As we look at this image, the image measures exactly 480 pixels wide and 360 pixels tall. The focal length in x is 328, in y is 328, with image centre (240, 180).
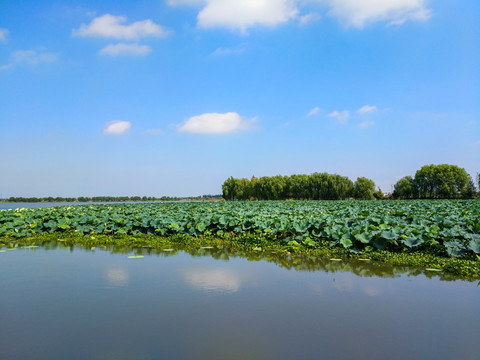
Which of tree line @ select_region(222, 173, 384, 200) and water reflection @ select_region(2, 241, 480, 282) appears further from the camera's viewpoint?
tree line @ select_region(222, 173, 384, 200)

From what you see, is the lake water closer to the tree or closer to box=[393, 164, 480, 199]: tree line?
the tree

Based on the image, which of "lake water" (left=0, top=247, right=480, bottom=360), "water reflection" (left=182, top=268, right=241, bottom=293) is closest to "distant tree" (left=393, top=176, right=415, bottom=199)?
"lake water" (left=0, top=247, right=480, bottom=360)

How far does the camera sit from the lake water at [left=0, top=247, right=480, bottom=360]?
2.81 meters

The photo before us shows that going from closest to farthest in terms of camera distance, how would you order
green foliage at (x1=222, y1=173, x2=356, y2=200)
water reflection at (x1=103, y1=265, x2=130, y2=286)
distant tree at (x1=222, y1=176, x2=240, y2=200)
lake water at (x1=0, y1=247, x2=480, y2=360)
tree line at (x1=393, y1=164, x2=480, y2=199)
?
lake water at (x1=0, y1=247, x2=480, y2=360) < water reflection at (x1=103, y1=265, x2=130, y2=286) < tree line at (x1=393, y1=164, x2=480, y2=199) < green foliage at (x1=222, y1=173, x2=356, y2=200) < distant tree at (x1=222, y1=176, x2=240, y2=200)

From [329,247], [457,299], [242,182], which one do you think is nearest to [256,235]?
[329,247]

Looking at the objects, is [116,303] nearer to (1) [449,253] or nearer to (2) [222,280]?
(2) [222,280]

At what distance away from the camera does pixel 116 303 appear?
13.0ft

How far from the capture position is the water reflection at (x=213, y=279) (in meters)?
4.67

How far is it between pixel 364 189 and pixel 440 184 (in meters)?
13.0

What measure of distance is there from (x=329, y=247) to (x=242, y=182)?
73.1 meters

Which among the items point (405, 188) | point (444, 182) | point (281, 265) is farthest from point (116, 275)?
point (405, 188)

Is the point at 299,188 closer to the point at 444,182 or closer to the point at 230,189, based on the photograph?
the point at 230,189

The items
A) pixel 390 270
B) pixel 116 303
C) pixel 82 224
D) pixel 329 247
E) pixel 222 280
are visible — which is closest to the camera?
pixel 116 303

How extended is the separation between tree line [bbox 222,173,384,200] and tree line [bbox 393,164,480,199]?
6191mm
